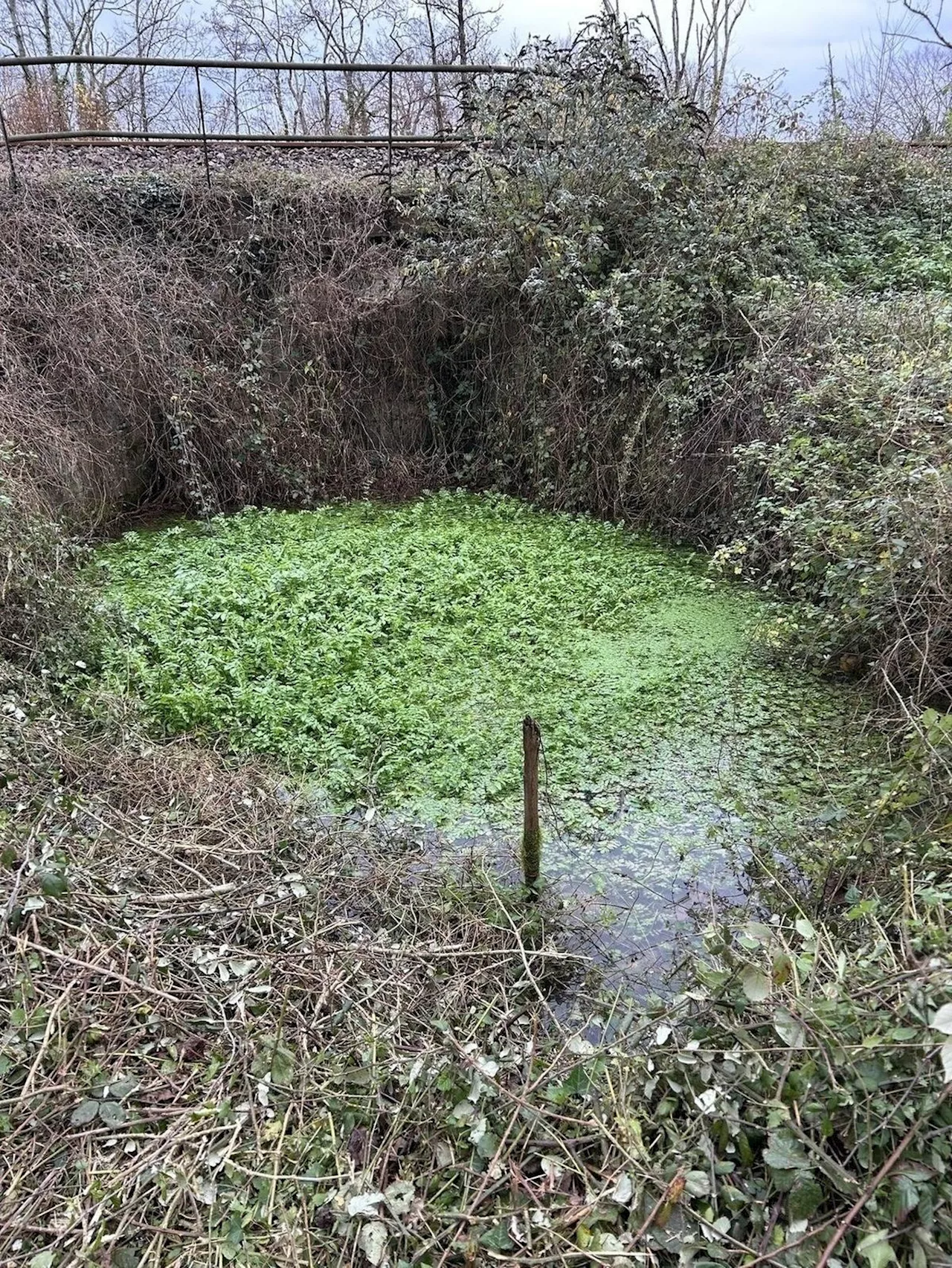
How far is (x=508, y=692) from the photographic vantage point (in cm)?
451

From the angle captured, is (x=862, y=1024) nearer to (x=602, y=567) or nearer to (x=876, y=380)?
(x=876, y=380)

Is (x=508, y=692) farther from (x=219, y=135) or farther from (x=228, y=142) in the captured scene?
(x=228, y=142)

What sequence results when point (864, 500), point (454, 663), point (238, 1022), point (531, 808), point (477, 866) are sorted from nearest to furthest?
1. point (238, 1022)
2. point (531, 808)
3. point (477, 866)
4. point (864, 500)
5. point (454, 663)

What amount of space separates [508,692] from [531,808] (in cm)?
151

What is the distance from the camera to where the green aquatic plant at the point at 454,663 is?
156 inches

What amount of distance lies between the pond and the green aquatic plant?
0.05 feet

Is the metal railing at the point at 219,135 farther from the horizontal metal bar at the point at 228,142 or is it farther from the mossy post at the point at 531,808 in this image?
the mossy post at the point at 531,808

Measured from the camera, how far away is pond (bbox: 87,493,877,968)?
358 cm

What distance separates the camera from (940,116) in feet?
32.7

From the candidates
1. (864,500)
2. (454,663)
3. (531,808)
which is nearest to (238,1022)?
(531,808)

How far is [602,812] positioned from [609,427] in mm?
4114

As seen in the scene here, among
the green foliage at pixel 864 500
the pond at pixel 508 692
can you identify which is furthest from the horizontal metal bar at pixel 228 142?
the green foliage at pixel 864 500

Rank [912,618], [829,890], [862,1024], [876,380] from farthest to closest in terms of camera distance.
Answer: [876,380], [912,618], [829,890], [862,1024]

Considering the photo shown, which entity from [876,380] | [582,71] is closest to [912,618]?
[876,380]
